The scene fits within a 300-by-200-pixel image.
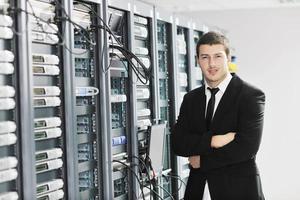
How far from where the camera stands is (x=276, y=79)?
5984mm

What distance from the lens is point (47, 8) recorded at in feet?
6.97

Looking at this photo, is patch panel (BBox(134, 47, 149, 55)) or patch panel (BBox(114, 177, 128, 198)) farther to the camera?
patch panel (BBox(134, 47, 149, 55))

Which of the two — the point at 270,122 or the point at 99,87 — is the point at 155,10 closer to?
the point at 99,87

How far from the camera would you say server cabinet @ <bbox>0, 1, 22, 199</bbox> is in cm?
186

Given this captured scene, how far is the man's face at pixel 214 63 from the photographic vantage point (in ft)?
9.03

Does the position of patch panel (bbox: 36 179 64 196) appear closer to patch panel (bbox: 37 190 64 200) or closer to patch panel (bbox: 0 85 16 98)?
patch panel (bbox: 37 190 64 200)

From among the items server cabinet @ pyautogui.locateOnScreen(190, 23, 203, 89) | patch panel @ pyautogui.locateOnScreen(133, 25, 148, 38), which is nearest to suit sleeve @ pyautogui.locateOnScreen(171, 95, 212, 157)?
patch panel @ pyautogui.locateOnScreen(133, 25, 148, 38)

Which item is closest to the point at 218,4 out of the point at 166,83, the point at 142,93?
the point at 166,83

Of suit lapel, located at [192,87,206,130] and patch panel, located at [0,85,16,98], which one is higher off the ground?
patch panel, located at [0,85,16,98]

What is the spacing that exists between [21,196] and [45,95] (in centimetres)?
41

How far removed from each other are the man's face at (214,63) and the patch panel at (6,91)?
3.85 ft

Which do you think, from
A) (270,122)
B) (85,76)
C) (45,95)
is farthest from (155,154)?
(270,122)

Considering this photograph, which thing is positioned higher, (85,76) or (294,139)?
(85,76)

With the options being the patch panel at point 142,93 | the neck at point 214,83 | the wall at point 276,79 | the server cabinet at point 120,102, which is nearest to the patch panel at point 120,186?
the server cabinet at point 120,102
